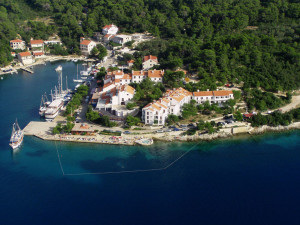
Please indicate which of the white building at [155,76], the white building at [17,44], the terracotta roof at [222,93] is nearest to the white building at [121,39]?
the white building at [17,44]

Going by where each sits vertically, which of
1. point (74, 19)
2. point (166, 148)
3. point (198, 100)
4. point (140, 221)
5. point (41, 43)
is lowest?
point (140, 221)

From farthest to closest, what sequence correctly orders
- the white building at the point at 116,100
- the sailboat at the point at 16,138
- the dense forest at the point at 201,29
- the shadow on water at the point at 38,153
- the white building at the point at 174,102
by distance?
the dense forest at the point at 201,29
the white building at the point at 116,100
the white building at the point at 174,102
the sailboat at the point at 16,138
the shadow on water at the point at 38,153

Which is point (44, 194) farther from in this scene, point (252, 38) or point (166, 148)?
point (252, 38)

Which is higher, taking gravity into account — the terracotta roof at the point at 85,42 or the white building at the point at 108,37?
the white building at the point at 108,37

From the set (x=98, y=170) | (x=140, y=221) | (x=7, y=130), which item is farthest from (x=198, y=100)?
(x=7, y=130)

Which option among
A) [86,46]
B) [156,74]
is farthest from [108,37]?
[156,74]

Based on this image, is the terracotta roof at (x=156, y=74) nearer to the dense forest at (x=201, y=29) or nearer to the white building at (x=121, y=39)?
the dense forest at (x=201, y=29)
